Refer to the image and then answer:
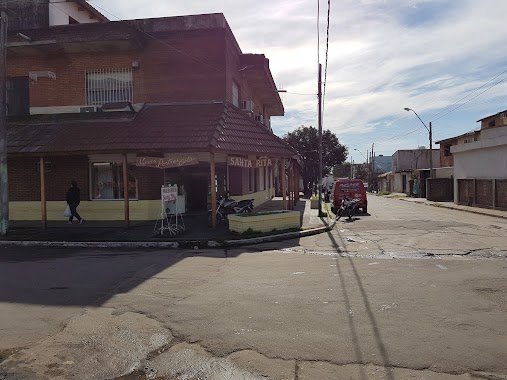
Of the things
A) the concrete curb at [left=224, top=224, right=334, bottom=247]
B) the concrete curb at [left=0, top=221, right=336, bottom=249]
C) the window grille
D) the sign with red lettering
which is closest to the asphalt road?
the concrete curb at [left=0, top=221, right=336, bottom=249]

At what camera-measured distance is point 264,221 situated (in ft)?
46.4

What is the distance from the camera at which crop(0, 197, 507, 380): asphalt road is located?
13.9 ft

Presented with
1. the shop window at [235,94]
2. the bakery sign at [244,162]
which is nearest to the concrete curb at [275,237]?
the bakery sign at [244,162]

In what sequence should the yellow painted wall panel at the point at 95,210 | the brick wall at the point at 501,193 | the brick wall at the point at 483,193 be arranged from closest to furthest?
the yellow painted wall panel at the point at 95,210 → the brick wall at the point at 501,193 → the brick wall at the point at 483,193

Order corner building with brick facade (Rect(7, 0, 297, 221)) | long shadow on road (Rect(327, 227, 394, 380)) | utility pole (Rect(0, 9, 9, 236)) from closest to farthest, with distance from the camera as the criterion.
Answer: long shadow on road (Rect(327, 227, 394, 380)) → utility pole (Rect(0, 9, 9, 236)) → corner building with brick facade (Rect(7, 0, 297, 221))

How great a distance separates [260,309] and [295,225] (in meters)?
9.33

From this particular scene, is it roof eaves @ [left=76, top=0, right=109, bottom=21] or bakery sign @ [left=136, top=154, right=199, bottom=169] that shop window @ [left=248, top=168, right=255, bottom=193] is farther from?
roof eaves @ [left=76, top=0, right=109, bottom=21]

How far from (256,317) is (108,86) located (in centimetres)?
1588

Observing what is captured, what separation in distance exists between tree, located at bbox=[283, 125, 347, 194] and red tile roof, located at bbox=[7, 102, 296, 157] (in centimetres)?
3523

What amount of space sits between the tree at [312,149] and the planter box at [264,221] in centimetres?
3714

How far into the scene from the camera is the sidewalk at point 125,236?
12897 mm

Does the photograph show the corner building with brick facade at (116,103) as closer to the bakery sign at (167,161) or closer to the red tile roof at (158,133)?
the red tile roof at (158,133)

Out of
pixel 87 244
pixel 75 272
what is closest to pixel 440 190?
pixel 87 244

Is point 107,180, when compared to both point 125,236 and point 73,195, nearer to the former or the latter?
point 73,195
